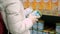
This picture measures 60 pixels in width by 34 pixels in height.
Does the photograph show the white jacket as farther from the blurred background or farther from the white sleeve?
the blurred background

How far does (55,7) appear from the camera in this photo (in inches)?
56.9

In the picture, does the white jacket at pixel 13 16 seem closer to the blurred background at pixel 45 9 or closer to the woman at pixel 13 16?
the woman at pixel 13 16

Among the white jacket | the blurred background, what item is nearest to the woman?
the white jacket

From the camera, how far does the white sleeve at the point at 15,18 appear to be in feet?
3.51

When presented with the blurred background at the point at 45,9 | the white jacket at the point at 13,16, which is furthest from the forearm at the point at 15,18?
the blurred background at the point at 45,9

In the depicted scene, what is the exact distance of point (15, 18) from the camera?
108 centimetres

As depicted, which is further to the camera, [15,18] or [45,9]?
[45,9]

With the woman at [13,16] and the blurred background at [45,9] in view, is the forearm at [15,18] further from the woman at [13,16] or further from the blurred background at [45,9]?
the blurred background at [45,9]

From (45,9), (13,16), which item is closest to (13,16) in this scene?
(13,16)

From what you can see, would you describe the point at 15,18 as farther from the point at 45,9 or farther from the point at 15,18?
the point at 45,9

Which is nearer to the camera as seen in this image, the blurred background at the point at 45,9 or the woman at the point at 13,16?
the woman at the point at 13,16

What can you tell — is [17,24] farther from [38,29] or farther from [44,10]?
[38,29]

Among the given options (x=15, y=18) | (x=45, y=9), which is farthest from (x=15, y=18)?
(x=45, y=9)

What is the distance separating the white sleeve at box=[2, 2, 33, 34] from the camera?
107 cm
